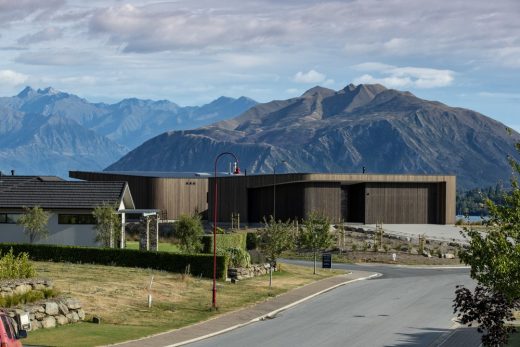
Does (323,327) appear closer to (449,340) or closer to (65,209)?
(449,340)

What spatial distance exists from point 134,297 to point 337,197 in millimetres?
63759

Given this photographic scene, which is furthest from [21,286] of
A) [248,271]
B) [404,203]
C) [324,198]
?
[404,203]

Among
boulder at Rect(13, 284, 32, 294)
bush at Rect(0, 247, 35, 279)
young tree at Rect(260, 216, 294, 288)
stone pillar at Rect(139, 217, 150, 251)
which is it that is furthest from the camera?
stone pillar at Rect(139, 217, 150, 251)

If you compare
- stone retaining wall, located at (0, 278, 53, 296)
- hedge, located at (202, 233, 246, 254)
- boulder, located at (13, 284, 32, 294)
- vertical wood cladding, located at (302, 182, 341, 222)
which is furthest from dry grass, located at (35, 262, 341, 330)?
vertical wood cladding, located at (302, 182, 341, 222)

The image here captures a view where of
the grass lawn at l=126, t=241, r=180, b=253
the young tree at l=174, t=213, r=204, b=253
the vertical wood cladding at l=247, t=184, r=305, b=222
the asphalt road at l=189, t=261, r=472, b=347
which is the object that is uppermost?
the vertical wood cladding at l=247, t=184, r=305, b=222

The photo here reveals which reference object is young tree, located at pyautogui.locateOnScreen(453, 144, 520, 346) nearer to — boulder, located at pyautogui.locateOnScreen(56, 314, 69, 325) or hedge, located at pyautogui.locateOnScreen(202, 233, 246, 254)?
boulder, located at pyautogui.locateOnScreen(56, 314, 69, 325)

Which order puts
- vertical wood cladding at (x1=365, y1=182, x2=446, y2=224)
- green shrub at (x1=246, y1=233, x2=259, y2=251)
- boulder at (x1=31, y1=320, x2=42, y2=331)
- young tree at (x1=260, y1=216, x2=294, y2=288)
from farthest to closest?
vertical wood cladding at (x1=365, y1=182, x2=446, y2=224) < green shrub at (x1=246, y1=233, x2=259, y2=251) < young tree at (x1=260, y1=216, x2=294, y2=288) < boulder at (x1=31, y1=320, x2=42, y2=331)

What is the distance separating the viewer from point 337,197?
110 meters

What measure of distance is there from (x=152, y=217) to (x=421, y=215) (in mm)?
51356

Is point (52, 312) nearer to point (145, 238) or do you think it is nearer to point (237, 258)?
point (237, 258)

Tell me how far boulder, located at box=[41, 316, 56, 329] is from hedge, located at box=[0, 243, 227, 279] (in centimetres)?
2140

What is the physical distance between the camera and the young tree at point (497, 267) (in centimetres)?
2838

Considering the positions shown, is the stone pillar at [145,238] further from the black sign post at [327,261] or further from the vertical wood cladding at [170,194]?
the vertical wood cladding at [170,194]

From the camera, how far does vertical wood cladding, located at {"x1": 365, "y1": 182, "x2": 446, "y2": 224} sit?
369 feet
